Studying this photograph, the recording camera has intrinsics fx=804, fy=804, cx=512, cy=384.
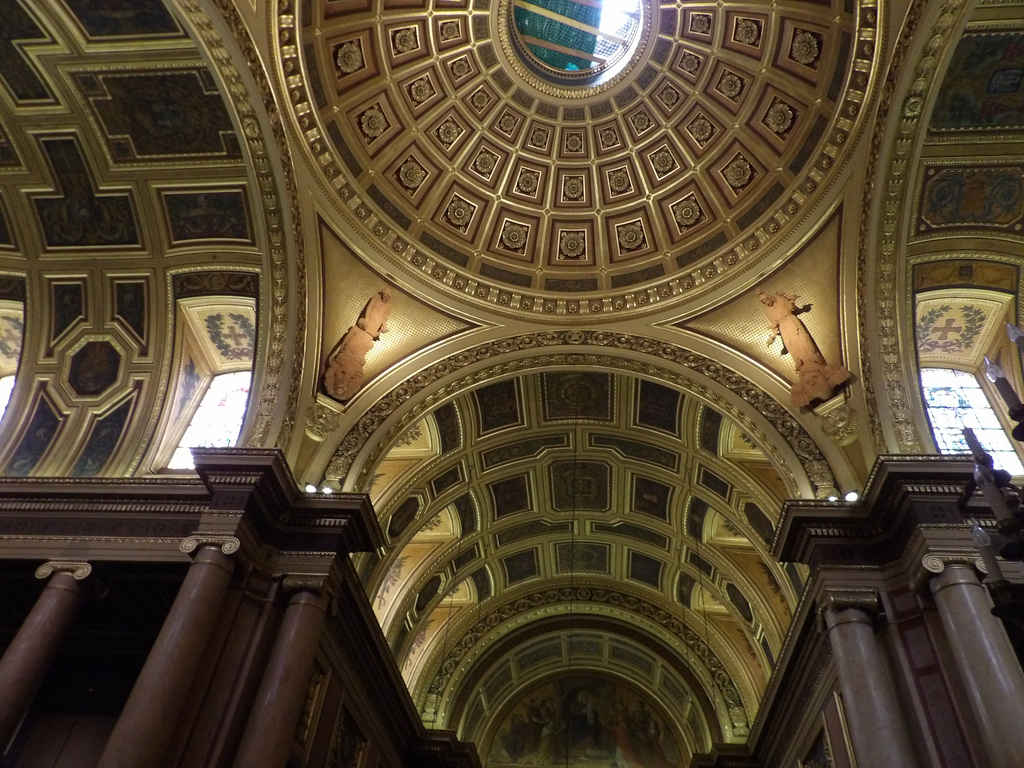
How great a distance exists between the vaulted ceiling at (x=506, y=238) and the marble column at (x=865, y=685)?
7.74 ft

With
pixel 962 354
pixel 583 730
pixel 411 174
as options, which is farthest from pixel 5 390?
pixel 962 354

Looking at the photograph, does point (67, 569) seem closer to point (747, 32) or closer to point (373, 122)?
point (373, 122)

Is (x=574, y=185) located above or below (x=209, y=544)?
Result: above

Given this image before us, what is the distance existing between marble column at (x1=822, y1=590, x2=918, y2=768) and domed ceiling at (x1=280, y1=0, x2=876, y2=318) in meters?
6.69

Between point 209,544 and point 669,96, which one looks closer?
point 209,544

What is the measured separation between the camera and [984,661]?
9047 millimetres

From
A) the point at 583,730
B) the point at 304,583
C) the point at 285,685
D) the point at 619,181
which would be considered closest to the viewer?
the point at 285,685

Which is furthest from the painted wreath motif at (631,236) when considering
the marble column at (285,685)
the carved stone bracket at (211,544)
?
the carved stone bracket at (211,544)

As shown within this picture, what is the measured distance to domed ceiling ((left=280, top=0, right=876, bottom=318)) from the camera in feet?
46.8

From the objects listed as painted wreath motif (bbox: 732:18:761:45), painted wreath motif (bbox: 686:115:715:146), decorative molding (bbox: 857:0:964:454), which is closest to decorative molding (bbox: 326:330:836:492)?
decorative molding (bbox: 857:0:964:454)

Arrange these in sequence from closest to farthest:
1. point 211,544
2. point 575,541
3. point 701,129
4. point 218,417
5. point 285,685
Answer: point 285,685 < point 211,544 < point 218,417 < point 701,129 < point 575,541

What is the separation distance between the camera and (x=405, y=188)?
15828 millimetres

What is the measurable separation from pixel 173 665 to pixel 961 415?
42.2ft

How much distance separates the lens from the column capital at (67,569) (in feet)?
36.8
